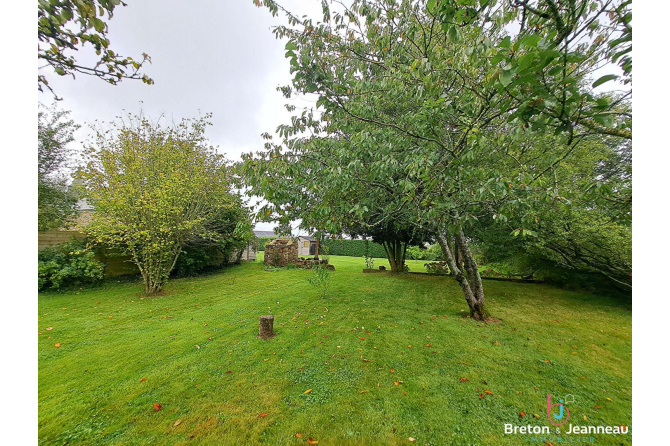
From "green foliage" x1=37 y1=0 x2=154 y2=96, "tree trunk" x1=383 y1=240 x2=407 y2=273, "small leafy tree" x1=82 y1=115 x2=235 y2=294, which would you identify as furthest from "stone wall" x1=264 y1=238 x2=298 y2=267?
"green foliage" x1=37 y1=0 x2=154 y2=96

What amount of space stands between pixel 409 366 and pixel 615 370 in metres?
2.97

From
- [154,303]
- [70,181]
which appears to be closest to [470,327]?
[154,303]

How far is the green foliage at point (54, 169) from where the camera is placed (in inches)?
330

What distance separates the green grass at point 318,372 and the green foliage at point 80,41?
2980 mm

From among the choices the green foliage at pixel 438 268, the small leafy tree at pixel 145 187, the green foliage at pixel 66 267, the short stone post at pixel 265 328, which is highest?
the small leafy tree at pixel 145 187

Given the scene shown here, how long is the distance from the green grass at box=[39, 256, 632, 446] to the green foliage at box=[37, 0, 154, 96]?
117 inches

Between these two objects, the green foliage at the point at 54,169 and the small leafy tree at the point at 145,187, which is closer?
the small leafy tree at the point at 145,187

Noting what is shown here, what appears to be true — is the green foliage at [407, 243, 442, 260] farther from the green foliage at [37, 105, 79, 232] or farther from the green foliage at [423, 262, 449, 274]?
the green foliage at [37, 105, 79, 232]

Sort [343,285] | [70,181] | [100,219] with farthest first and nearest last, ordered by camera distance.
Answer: [70,181]
[343,285]
[100,219]

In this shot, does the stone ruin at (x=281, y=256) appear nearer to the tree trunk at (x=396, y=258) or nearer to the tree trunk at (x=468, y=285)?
the tree trunk at (x=396, y=258)

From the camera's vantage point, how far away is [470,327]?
479 centimetres

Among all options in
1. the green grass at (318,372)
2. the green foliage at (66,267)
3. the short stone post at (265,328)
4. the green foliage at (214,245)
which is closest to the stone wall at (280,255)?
the green foliage at (214,245)

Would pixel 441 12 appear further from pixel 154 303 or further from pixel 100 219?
pixel 100 219

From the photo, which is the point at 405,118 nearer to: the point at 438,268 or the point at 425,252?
the point at 438,268
